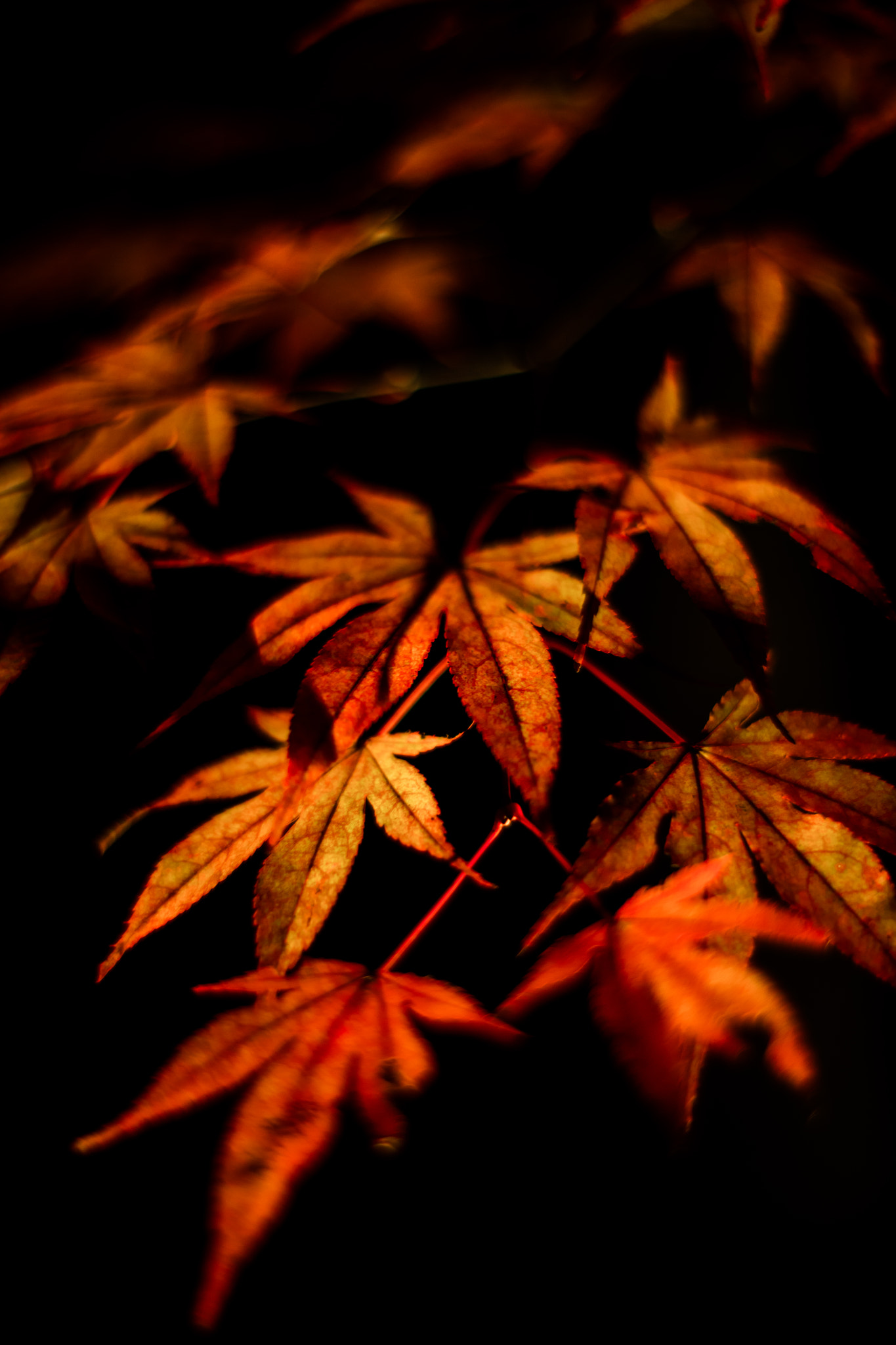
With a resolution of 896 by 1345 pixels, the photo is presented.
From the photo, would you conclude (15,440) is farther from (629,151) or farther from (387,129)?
(629,151)

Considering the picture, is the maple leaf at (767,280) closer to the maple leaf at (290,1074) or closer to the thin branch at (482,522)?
the thin branch at (482,522)

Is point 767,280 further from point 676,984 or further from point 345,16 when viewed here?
point 676,984

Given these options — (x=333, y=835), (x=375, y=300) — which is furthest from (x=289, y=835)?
(x=375, y=300)

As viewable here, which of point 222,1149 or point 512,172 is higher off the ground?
point 512,172

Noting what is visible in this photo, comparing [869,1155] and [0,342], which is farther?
[869,1155]

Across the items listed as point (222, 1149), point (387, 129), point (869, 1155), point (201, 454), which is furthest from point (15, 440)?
point (869, 1155)

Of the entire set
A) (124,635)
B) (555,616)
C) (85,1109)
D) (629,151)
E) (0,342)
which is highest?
(0,342)

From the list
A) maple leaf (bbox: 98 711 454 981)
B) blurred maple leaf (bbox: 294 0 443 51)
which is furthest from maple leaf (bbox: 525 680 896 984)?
blurred maple leaf (bbox: 294 0 443 51)
